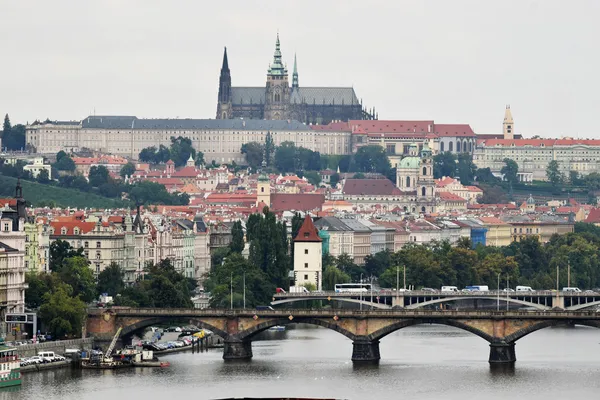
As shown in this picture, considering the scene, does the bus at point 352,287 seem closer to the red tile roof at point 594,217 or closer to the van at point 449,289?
the van at point 449,289

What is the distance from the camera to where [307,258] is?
349ft

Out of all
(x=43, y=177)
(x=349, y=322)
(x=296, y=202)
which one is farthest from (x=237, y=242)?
(x=43, y=177)

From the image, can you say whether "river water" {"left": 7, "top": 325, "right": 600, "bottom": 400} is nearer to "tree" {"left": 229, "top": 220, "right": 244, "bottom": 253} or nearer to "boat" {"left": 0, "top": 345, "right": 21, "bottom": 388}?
"boat" {"left": 0, "top": 345, "right": 21, "bottom": 388}

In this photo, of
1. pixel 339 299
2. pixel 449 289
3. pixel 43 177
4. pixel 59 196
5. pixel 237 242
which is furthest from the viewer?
pixel 43 177

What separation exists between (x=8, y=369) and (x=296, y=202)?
4287 inches

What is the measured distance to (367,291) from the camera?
103188 millimetres

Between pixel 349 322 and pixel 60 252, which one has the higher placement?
pixel 60 252

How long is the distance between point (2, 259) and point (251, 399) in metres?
15.8

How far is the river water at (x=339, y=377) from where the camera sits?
69625 millimetres

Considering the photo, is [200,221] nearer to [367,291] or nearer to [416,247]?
[416,247]

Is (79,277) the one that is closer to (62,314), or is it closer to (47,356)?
(62,314)

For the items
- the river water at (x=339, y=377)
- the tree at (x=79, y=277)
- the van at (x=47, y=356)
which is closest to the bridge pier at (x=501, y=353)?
the river water at (x=339, y=377)

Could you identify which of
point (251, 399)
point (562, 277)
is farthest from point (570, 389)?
point (562, 277)

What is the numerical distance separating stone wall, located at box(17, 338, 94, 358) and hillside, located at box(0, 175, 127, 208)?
8239 centimetres
